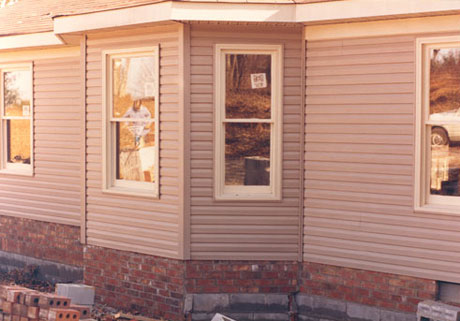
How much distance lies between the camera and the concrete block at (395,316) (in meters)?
9.21

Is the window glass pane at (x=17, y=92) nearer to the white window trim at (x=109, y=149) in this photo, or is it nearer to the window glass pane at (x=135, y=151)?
the white window trim at (x=109, y=149)

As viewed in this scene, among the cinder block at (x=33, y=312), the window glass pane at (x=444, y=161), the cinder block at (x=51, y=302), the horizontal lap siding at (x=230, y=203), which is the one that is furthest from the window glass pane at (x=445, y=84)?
the cinder block at (x=33, y=312)

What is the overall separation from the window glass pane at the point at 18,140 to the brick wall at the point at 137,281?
129 inches

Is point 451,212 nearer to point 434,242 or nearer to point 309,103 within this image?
point 434,242

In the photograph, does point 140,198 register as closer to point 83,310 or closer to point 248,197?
point 248,197

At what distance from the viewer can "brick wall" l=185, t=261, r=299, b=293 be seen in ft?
33.4

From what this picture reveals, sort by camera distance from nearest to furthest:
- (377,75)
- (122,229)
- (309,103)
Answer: (377,75)
(309,103)
(122,229)

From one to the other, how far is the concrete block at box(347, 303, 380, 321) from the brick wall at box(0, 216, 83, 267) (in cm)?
495

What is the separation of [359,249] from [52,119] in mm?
6104

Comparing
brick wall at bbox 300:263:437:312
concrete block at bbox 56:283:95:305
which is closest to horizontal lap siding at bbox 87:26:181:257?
concrete block at bbox 56:283:95:305

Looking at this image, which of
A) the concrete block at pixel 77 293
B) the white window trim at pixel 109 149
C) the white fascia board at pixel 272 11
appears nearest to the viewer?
the white fascia board at pixel 272 11

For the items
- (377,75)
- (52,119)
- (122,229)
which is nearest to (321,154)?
(377,75)

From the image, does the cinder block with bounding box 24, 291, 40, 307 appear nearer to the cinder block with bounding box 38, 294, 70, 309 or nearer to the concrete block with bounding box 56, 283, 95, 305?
the cinder block with bounding box 38, 294, 70, 309

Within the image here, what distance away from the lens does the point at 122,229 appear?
11.1 meters
